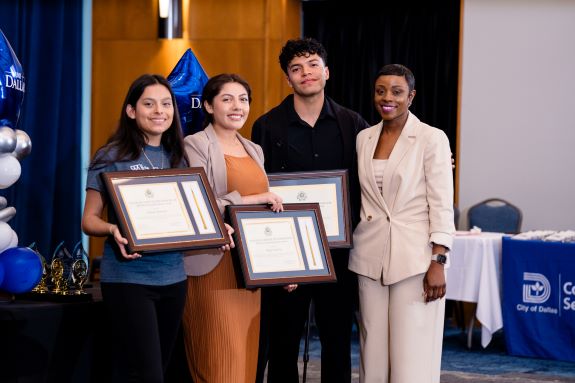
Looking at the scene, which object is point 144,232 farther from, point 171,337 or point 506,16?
point 506,16

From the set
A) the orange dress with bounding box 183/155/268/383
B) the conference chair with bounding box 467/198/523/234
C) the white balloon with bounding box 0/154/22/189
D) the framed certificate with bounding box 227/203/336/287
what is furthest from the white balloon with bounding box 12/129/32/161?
the conference chair with bounding box 467/198/523/234

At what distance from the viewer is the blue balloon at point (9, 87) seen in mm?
3828

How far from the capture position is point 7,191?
7.34 metres

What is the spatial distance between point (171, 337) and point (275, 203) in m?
0.62

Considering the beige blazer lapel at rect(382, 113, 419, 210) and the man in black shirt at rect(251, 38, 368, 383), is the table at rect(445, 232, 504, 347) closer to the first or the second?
the man in black shirt at rect(251, 38, 368, 383)

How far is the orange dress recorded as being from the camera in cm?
319

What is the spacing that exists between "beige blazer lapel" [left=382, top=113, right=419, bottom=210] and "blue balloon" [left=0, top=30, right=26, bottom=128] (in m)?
1.67

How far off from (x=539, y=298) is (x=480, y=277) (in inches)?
16.6

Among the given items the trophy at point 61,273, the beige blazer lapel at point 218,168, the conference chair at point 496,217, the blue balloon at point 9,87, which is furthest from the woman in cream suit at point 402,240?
the conference chair at point 496,217

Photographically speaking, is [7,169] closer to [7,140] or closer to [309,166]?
[7,140]

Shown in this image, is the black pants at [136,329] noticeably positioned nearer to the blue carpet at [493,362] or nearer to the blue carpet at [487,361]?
the blue carpet at [487,361]

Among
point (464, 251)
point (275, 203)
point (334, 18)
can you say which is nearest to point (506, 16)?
point (334, 18)

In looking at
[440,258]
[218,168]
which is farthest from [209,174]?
[440,258]

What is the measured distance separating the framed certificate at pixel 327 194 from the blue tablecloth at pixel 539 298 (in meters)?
2.77
